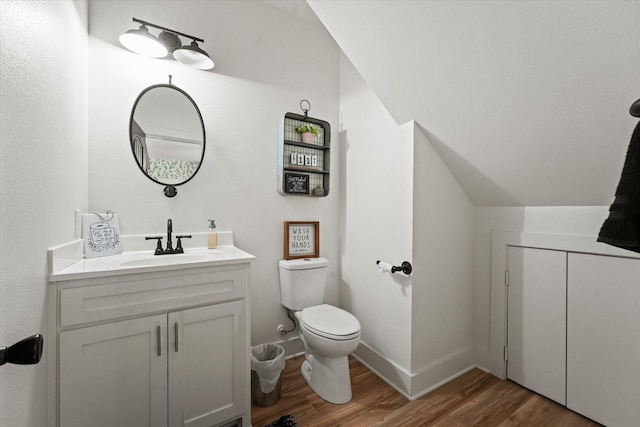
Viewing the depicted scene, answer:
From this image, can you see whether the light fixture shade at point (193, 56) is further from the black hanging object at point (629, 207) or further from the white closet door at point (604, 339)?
the white closet door at point (604, 339)

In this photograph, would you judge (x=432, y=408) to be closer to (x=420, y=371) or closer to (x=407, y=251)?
(x=420, y=371)

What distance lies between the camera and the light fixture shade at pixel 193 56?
1.66 meters

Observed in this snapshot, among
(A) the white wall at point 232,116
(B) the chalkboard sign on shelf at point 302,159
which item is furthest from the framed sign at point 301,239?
(B) the chalkboard sign on shelf at point 302,159

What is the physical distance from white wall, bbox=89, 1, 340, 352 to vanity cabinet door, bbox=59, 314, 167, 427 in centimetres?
69

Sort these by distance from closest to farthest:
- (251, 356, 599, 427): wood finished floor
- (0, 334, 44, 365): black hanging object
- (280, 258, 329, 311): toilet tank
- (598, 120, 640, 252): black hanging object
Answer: (0, 334, 44, 365): black hanging object
(598, 120, 640, 252): black hanging object
(251, 356, 599, 427): wood finished floor
(280, 258, 329, 311): toilet tank

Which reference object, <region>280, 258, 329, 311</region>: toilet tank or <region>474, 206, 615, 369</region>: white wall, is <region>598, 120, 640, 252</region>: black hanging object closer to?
<region>474, 206, 615, 369</region>: white wall

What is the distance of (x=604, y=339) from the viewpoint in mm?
1429

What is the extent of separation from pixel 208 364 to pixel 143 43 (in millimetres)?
1817

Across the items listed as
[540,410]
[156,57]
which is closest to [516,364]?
[540,410]

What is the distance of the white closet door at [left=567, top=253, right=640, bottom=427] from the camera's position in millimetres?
1344

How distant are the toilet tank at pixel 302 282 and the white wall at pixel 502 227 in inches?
45.4

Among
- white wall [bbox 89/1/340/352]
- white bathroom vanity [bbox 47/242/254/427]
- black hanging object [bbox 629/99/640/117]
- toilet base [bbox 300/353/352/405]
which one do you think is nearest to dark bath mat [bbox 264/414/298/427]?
white bathroom vanity [bbox 47/242/254/427]

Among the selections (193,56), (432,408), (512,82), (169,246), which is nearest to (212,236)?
(169,246)

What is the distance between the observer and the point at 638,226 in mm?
732
